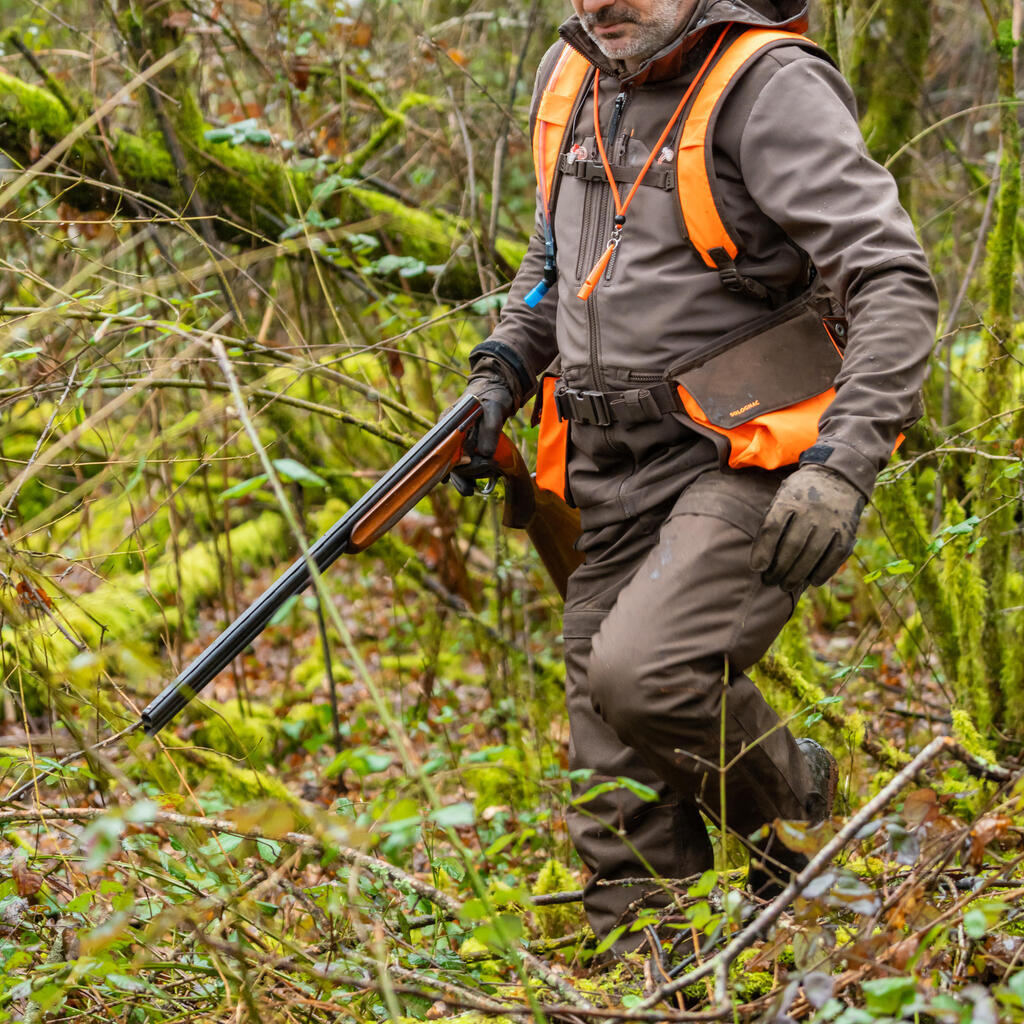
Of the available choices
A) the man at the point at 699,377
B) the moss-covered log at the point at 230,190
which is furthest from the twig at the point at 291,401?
the man at the point at 699,377

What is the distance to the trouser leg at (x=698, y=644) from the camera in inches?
104

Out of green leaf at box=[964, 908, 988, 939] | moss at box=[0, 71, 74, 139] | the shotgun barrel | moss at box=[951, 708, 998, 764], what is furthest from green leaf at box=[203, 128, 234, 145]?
green leaf at box=[964, 908, 988, 939]

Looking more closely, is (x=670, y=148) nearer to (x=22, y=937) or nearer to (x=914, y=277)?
(x=914, y=277)

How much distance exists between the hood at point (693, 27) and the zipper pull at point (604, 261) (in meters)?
0.38

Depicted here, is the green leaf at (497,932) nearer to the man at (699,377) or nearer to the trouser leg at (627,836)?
the man at (699,377)

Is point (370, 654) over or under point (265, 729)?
under

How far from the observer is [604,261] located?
9.32 feet

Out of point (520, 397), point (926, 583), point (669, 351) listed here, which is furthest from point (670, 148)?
point (926, 583)

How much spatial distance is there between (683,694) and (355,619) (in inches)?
183

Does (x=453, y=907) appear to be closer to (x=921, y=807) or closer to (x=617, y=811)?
(x=921, y=807)

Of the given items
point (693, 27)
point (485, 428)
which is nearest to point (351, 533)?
point (485, 428)

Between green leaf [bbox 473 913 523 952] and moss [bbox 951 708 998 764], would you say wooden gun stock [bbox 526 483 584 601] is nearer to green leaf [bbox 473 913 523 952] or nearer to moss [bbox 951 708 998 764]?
moss [bbox 951 708 998 764]

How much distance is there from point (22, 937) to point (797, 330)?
2.40 m

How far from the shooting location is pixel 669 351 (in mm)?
2779
